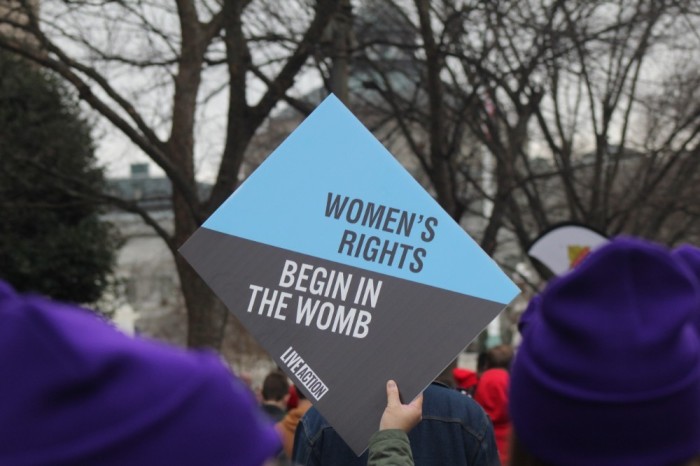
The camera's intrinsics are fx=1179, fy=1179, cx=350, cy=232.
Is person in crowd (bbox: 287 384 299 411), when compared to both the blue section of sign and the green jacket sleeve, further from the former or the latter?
the green jacket sleeve

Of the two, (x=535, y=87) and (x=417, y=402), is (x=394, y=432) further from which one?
(x=535, y=87)

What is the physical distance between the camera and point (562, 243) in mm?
10484

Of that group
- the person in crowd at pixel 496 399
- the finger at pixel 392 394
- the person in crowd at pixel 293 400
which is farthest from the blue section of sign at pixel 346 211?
the person in crowd at pixel 293 400

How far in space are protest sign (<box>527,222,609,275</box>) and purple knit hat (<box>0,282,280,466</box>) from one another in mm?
8877

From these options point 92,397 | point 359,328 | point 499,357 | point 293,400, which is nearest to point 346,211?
point 359,328

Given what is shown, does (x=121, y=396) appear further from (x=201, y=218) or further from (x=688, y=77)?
(x=688, y=77)

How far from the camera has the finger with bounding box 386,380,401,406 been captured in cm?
315

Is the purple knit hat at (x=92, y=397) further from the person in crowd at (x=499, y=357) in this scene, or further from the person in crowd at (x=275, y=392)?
the person in crowd at (x=275, y=392)

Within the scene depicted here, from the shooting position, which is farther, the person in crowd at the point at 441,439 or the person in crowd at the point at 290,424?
the person in crowd at the point at 290,424

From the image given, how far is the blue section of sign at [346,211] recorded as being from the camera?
11.2ft

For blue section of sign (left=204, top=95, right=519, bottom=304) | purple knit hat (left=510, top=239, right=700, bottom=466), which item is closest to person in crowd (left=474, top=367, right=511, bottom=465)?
blue section of sign (left=204, top=95, right=519, bottom=304)

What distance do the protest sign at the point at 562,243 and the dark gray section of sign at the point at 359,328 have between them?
6.97 meters

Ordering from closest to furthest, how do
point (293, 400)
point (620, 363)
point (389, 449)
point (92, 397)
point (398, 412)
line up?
1. point (92, 397)
2. point (620, 363)
3. point (389, 449)
4. point (398, 412)
5. point (293, 400)

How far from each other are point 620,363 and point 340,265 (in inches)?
68.5
